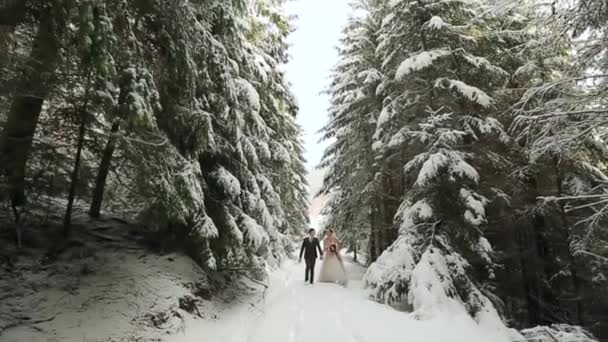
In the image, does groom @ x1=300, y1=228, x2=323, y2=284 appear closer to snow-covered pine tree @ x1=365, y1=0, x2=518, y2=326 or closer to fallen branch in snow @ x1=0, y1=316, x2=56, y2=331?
snow-covered pine tree @ x1=365, y1=0, x2=518, y2=326

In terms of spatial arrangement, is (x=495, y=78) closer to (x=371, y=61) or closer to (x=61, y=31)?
(x=371, y=61)

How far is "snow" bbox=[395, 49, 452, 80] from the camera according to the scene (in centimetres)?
923

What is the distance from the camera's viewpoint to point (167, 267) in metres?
7.16

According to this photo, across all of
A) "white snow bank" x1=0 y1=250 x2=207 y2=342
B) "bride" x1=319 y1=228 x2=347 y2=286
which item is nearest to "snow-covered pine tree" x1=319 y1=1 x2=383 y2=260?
"bride" x1=319 y1=228 x2=347 y2=286

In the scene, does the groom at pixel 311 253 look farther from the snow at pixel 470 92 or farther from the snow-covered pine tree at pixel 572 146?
the snow-covered pine tree at pixel 572 146

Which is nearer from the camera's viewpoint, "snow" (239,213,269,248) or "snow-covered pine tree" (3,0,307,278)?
"snow-covered pine tree" (3,0,307,278)

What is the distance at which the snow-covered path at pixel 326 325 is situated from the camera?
6016 mm

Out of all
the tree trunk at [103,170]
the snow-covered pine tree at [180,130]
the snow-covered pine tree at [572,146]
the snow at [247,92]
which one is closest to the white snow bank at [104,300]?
the snow-covered pine tree at [180,130]

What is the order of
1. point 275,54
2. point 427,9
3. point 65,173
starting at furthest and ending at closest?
point 275,54 < point 427,9 < point 65,173

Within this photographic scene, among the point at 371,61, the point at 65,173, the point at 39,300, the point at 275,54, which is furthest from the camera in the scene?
the point at 371,61

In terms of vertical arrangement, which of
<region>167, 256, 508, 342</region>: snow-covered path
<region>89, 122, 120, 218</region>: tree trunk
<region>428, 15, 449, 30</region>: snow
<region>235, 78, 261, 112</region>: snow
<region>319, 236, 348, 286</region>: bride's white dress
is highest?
<region>428, 15, 449, 30</region>: snow

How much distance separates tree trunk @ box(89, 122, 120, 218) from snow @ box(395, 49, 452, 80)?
6.93 meters

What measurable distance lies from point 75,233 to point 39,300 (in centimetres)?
214

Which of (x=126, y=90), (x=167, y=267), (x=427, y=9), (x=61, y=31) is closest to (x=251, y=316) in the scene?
(x=167, y=267)
